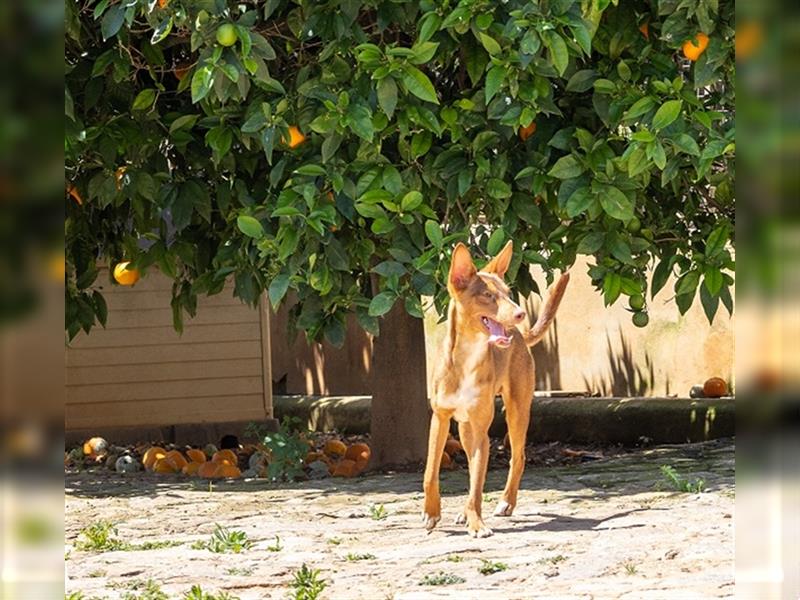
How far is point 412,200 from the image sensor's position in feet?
15.6

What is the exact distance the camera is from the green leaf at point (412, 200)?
4754mm

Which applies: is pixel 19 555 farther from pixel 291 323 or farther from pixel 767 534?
pixel 291 323

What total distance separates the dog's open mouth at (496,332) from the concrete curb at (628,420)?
3.58 m

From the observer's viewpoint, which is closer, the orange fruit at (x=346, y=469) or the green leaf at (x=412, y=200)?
the green leaf at (x=412, y=200)

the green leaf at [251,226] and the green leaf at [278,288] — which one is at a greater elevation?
the green leaf at [251,226]

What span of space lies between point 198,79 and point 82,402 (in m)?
5.84

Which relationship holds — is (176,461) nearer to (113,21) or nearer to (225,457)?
(225,457)

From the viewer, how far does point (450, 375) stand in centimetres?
492

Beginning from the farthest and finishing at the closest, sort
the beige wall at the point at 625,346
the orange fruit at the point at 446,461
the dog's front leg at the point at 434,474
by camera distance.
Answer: the beige wall at the point at 625,346
the orange fruit at the point at 446,461
the dog's front leg at the point at 434,474

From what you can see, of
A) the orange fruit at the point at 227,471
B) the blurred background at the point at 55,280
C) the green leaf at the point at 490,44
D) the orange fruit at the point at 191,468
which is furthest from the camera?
the orange fruit at the point at 191,468

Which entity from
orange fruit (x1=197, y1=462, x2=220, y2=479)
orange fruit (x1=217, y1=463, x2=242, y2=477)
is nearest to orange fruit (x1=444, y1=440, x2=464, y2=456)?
orange fruit (x1=217, y1=463, x2=242, y2=477)

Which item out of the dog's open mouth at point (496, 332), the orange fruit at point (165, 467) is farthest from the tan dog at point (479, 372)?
the orange fruit at point (165, 467)

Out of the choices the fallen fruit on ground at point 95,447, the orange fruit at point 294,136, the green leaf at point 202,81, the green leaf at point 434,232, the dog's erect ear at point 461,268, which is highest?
the green leaf at point 202,81

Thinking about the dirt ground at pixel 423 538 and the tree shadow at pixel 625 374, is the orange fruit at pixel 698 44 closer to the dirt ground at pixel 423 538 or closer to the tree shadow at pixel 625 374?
the dirt ground at pixel 423 538
